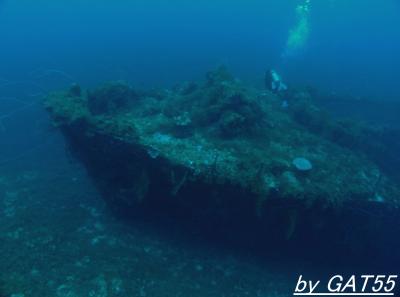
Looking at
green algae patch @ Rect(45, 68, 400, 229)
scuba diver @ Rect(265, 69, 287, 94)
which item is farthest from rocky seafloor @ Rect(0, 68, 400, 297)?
scuba diver @ Rect(265, 69, 287, 94)

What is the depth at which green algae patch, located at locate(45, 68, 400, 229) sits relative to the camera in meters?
7.97

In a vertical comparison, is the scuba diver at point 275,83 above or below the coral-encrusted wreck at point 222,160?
above

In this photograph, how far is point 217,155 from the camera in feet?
27.2

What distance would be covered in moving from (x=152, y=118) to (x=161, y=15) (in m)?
37.7

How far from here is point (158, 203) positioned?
917 cm

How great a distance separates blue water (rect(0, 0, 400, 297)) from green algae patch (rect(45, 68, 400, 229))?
4.57ft

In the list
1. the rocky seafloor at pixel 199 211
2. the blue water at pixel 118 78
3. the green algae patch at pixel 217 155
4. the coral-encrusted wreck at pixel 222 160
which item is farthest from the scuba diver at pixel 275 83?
the blue water at pixel 118 78

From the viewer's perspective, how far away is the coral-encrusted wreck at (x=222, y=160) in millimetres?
7973

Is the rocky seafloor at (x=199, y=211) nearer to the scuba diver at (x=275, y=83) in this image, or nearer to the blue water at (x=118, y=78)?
the blue water at (x=118, y=78)

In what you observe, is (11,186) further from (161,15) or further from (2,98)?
(161,15)

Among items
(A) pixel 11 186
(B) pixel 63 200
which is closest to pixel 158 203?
(B) pixel 63 200

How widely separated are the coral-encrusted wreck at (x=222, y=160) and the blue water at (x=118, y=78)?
1245 millimetres

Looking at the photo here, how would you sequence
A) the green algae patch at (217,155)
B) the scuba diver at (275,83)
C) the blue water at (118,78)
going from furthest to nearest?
the scuba diver at (275,83)
the blue water at (118,78)
the green algae patch at (217,155)

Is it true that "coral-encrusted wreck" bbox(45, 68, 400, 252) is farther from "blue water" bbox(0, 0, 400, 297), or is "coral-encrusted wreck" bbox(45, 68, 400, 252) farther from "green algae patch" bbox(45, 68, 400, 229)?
"blue water" bbox(0, 0, 400, 297)
